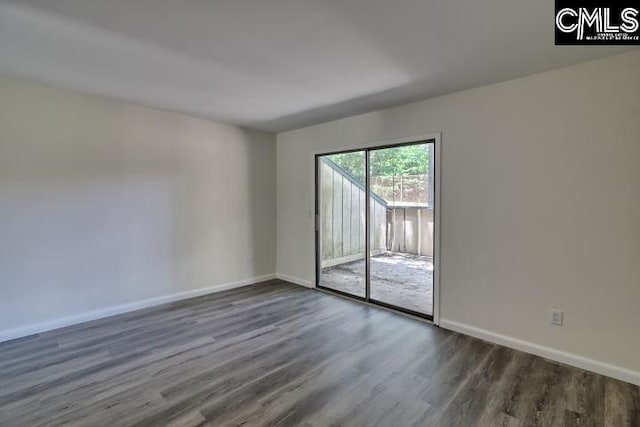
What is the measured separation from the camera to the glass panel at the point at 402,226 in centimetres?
351

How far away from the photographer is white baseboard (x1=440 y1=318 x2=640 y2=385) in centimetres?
228

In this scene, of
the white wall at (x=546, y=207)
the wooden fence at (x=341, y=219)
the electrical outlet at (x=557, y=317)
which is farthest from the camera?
the wooden fence at (x=341, y=219)

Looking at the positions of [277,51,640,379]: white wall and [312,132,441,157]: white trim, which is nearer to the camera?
[277,51,640,379]: white wall

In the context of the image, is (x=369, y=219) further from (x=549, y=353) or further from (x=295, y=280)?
(x=549, y=353)

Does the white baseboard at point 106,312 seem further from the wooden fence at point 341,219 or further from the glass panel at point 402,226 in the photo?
the glass panel at point 402,226

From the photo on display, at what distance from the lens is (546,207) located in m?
2.59

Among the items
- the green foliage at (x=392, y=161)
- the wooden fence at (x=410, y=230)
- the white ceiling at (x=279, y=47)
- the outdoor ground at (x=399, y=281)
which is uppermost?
the white ceiling at (x=279, y=47)

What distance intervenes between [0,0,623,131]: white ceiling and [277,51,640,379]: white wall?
0.27m

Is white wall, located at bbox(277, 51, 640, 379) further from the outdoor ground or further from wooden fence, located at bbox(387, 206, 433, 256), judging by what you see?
the outdoor ground

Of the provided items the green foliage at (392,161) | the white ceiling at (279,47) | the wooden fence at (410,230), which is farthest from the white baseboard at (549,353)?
the white ceiling at (279,47)

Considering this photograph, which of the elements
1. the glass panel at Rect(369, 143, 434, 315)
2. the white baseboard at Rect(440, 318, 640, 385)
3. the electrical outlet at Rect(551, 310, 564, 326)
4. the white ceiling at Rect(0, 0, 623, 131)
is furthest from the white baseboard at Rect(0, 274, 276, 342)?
the electrical outlet at Rect(551, 310, 564, 326)

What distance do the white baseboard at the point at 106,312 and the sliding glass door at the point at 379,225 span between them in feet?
5.06

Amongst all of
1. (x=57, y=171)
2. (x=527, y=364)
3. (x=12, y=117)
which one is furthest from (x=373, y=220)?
(x=12, y=117)

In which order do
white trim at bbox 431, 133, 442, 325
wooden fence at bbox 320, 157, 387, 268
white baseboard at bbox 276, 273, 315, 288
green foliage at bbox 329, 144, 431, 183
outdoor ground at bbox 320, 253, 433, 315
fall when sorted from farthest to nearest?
white baseboard at bbox 276, 273, 315, 288
wooden fence at bbox 320, 157, 387, 268
outdoor ground at bbox 320, 253, 433, 315
green foliage at bbox 329, 144, 431, 183
white trim at bbox 431, 133, 442, 325
